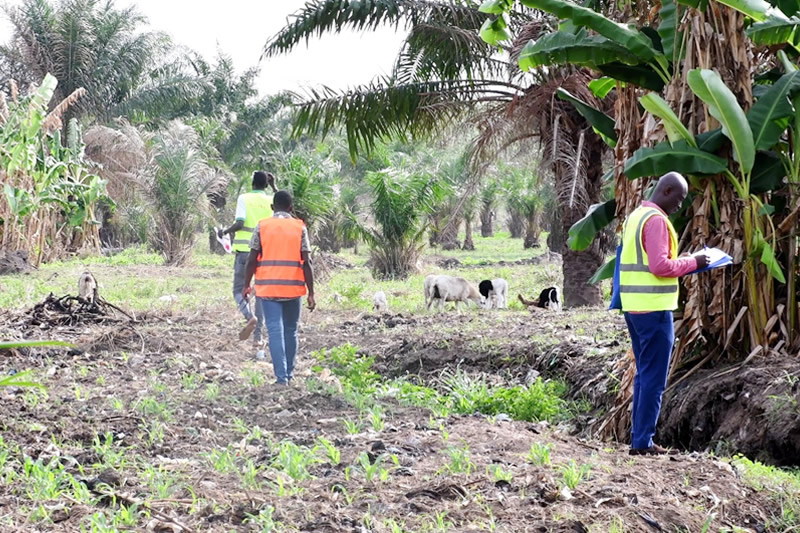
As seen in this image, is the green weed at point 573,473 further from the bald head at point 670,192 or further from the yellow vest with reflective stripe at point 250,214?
the yellow vest with reflective stripe at point 250,214

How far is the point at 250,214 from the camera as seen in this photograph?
10.2 meters

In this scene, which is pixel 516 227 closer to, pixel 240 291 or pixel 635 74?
pixel 240 291

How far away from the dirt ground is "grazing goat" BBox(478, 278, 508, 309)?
5.65 meters

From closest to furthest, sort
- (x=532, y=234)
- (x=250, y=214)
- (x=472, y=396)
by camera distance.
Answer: (x=472, y=396) → (x=250, y=214) → (x=532, y=234)

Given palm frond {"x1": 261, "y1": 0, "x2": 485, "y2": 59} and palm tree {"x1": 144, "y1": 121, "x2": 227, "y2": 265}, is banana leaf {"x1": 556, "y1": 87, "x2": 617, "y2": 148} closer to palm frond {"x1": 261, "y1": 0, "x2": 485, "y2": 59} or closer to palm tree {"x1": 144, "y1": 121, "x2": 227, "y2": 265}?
palm frond {"x1": 261, "y1": 0, "x2": 485, "y2": 59}

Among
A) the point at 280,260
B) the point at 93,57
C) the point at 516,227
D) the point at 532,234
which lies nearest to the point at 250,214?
the point at 280,260

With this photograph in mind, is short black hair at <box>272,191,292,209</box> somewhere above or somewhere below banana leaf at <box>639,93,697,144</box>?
below

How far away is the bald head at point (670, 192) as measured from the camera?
5.44 m

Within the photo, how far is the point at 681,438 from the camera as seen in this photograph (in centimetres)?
659

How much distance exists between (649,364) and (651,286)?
0.50 metres

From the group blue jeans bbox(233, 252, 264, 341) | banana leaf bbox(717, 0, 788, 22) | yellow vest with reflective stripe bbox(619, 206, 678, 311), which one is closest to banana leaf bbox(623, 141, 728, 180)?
yellow vest with reflective stripe bbox(619, 206, 678, 311)

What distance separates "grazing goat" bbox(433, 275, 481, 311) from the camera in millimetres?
14250

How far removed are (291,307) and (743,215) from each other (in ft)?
12.4

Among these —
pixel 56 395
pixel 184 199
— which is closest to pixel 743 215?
pixel 56 395
